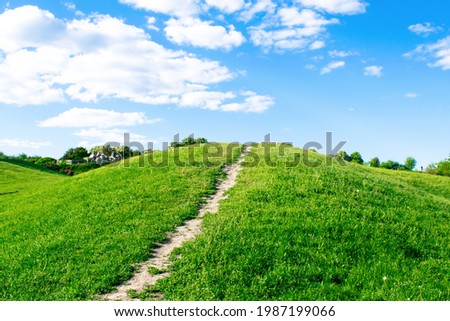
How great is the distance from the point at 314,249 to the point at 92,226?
10.5 meters

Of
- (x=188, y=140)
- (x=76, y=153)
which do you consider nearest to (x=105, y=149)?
(x=76, y=153)

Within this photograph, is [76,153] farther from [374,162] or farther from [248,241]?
[248,241]

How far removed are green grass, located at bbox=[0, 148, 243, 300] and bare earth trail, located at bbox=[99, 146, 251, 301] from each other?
38 cm

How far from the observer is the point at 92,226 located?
58.1 ft

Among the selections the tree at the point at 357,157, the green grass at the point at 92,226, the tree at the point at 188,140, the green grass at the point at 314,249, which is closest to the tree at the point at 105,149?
the tree at the point at 188,140

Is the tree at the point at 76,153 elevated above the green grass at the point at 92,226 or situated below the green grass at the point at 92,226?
above

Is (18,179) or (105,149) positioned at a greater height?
(105,149)

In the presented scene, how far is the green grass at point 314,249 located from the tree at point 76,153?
79598 millimetres

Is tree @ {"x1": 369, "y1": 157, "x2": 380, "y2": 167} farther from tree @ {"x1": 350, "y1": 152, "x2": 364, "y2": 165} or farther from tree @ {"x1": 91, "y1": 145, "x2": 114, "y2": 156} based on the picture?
tree @ {"x1": 91, "y1": 145, "x2": 114, "y2": 156}

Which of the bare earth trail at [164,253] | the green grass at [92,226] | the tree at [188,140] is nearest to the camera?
the bare earth trail at [164,253]

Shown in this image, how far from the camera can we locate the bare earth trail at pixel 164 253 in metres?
11.5

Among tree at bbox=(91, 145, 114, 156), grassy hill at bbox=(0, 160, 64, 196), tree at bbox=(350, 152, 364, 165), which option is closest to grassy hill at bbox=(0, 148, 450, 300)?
grassy hill at bbox=(0, 160, 64, 196)

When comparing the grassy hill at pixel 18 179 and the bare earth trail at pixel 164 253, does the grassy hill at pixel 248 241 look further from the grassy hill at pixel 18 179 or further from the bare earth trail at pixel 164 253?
the grassy hill at pixel 18 179
